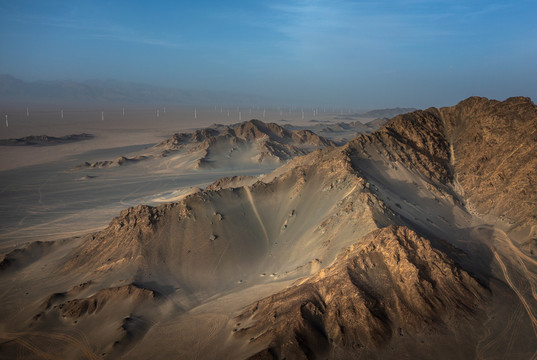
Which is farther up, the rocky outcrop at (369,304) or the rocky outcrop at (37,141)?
the rocky outcrop at (37,141)

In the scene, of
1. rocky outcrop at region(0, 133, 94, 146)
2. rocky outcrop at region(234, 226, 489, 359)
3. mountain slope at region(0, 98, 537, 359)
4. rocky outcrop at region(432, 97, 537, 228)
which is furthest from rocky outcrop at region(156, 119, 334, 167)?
rocky outcrop at region(234, 226, 489, 359)

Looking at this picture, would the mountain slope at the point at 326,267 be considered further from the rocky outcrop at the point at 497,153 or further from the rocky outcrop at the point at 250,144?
the rocky outcrop at the point at 250,144

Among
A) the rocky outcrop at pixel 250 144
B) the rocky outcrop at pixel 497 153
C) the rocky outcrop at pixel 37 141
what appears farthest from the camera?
the rocky outcrop at pixel 37 141

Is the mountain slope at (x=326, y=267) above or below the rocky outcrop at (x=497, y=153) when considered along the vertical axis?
below

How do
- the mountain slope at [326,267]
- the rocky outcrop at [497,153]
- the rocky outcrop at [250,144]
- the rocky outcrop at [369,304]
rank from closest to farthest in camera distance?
the rocky outcrop at [369,304]
the mountain slope at [326,267]
the rocky outcrop at [497,153]
the rocky outcrop at [250,144]

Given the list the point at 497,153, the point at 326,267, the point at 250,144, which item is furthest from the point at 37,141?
the point at 497,153

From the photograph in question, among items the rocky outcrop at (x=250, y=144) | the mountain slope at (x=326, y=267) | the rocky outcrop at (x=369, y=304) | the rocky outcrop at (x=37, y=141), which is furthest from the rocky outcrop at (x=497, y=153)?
the rocky outcrop at (x=37, y=141)

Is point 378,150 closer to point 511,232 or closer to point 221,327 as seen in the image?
point 511,232

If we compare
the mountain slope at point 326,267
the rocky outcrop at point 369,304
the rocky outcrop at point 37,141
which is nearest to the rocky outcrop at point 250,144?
the rocky outcrop at point 37,141

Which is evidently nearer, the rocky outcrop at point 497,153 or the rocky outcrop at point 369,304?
the rocky outcrop at point 369,304

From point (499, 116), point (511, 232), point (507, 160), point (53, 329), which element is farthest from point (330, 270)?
point (499, 116)

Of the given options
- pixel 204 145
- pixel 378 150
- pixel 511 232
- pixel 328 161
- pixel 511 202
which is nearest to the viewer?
pixel 511 232
